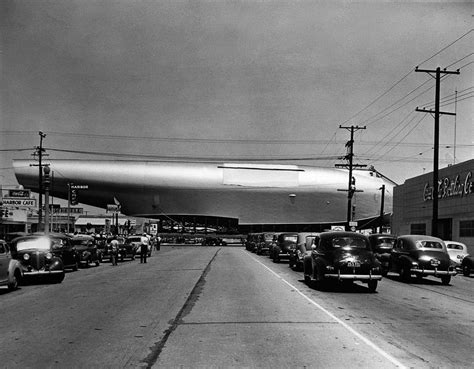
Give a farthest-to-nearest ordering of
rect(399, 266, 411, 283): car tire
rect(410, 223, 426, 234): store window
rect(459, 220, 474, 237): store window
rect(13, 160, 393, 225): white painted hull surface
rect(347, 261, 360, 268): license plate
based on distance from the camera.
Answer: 1. rect(13, 160, 393, 225): white painted hull surface
2. rect(410, 223, 426, 234): store window
3. rect(459, 220, 474, 237): store window
4. rect(399, 266, 411, 283): car tire
5. rect(347, 261, 360, 268): license plate

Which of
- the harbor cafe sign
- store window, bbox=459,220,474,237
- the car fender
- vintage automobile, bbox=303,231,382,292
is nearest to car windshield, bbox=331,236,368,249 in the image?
vintage automobile, bbox=303,231,382,292

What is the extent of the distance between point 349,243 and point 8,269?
11.0 m

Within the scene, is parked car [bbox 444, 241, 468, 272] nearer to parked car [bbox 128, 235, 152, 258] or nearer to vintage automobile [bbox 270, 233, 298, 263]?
vintage automobile [bbox 270, 233, 298, 263]

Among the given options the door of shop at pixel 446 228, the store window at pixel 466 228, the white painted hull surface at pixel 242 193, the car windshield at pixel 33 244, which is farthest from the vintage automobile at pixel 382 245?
the white painted hull surface at pixel 242 193

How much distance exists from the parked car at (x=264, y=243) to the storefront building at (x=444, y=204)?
1519 centimetres

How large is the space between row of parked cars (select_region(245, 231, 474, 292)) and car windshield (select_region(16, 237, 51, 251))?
9895mm

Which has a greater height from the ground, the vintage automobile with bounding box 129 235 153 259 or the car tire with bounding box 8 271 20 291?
the car tire with bounding box 8 271 20 291

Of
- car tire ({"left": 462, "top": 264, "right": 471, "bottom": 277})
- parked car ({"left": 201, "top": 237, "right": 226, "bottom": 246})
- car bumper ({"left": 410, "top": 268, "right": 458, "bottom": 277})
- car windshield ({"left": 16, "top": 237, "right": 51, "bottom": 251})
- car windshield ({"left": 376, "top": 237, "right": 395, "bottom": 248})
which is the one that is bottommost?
parked car ({"left": 201, "top": 237, "right": 226, "bottom": 246})

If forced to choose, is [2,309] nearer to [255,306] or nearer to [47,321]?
[47,321]

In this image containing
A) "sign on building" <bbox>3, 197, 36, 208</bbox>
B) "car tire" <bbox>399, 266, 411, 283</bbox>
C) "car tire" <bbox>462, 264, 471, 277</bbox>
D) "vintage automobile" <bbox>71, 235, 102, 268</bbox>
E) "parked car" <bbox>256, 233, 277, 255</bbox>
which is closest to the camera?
"car tire" <bbox>399, 266, 411, 283</bbox>

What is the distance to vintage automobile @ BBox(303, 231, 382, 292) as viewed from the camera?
698 inches

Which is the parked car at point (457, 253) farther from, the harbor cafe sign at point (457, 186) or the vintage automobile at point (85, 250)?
the vintage automobile at point (85, 250)

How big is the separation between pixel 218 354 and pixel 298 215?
111660 millimetres

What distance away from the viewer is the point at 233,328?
34.6 ft
